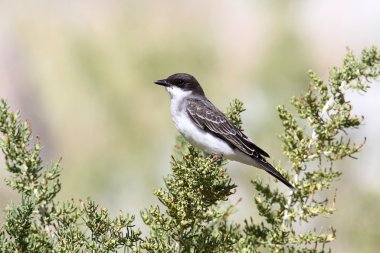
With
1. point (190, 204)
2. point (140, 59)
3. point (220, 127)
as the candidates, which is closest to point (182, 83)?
point (220, 127)

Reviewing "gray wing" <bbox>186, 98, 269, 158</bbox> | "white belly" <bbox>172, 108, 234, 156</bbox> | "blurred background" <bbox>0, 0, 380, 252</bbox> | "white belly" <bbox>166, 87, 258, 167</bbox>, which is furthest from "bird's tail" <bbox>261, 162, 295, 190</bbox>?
"blurred background" <bbox>0, 0, 380, 252</bbox>

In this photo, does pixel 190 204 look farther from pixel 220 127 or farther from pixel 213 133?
pixel 213 133

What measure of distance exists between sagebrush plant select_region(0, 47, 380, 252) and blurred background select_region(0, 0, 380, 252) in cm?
1788

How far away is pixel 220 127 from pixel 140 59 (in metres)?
30.1

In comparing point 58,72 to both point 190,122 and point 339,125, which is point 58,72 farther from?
point 339,125

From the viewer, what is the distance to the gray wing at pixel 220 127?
404 inches

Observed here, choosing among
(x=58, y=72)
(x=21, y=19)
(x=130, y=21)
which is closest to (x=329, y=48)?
(x=130, y=21)

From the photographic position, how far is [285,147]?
761 centimetres

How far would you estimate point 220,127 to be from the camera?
10.4 metres

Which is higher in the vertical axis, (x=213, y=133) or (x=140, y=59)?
(x=140, y=59)

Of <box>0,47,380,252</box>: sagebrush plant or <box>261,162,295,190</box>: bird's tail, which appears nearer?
<box>0,47,380,252</box>: sagebrush plant

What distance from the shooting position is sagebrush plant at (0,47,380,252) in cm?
637

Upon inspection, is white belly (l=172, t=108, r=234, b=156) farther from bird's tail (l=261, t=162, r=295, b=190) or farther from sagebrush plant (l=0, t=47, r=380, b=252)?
sagebrush plant (l=0, t=47, r=380, b=252)

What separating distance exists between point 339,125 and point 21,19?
126ft
